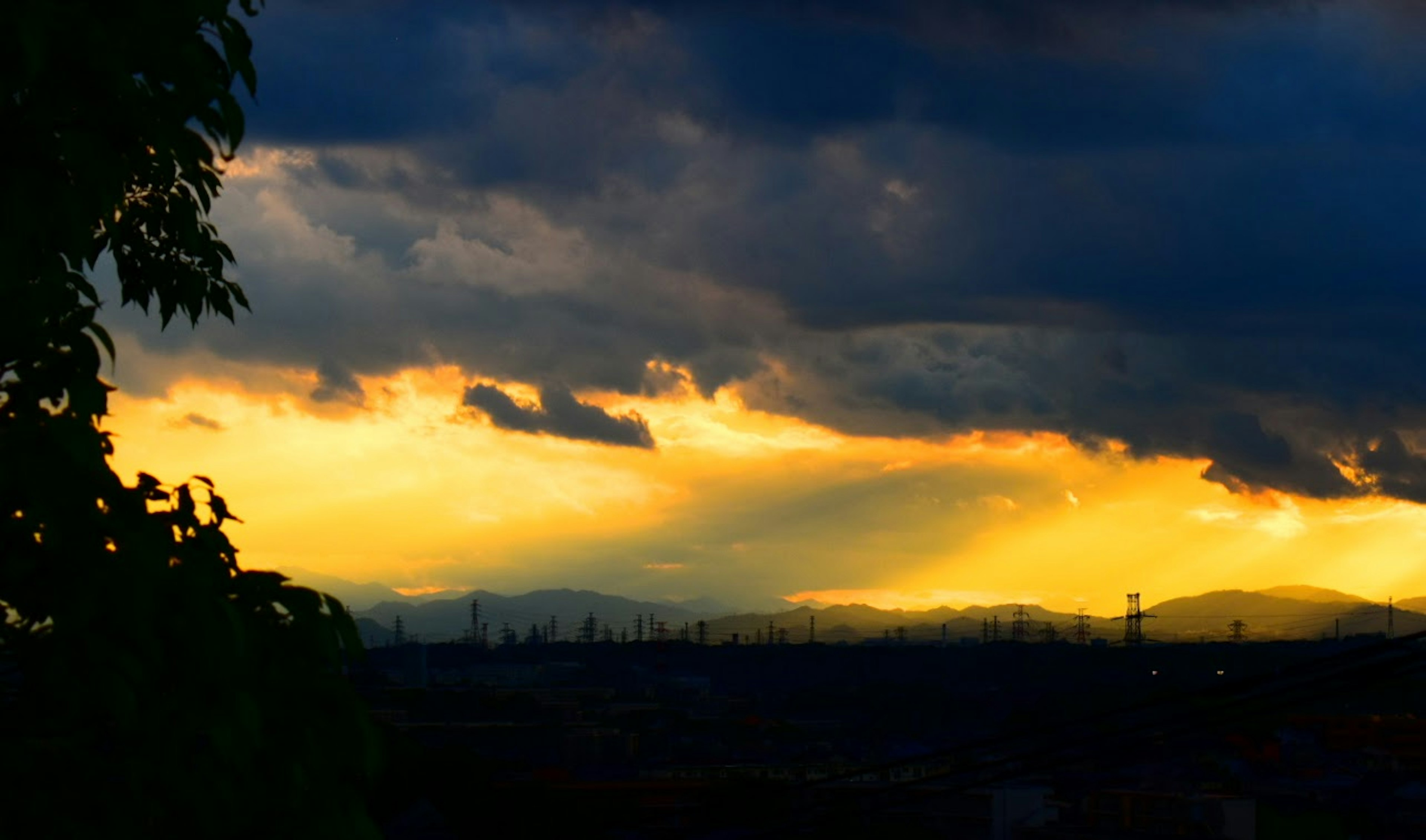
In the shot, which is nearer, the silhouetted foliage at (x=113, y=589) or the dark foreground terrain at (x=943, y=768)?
the silhouetted foliage at (x=113, y=589)

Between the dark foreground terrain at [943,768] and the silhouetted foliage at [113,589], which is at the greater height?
the silhouetted foliage at [113,589]

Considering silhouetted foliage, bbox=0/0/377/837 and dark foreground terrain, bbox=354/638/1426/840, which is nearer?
silhouetted foliage, bbox=0/0/377/837

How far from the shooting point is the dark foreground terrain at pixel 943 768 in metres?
12.0

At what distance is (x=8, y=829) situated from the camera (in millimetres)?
6039

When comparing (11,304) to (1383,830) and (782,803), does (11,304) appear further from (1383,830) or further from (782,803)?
(1383,830)

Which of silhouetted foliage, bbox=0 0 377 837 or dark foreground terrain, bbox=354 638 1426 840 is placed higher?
silhouetted foliage, bbox=0 0 377 837

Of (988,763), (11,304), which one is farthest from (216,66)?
(988,763)

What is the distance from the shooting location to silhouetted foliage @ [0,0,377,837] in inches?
223

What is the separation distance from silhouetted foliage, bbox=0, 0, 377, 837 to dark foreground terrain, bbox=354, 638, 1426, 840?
815 mm

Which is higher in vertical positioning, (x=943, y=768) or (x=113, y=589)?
(x=113, y=589)

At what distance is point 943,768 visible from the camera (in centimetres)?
11306

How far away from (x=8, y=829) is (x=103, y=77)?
120 inches

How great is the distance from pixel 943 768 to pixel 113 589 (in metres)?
112

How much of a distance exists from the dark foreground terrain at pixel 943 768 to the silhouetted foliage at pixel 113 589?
2.67ft
